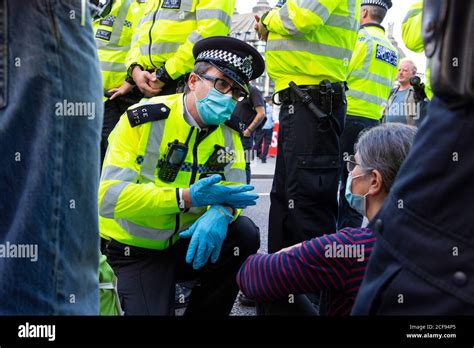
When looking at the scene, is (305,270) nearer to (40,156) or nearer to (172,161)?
(40,156)

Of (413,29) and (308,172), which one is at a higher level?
(413,29)

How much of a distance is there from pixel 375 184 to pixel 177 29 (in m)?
1.75

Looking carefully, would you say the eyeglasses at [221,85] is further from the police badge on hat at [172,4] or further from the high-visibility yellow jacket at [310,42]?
the police badge on hat at [172,4]

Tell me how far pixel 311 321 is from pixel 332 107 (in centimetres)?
178

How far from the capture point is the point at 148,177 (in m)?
2.25

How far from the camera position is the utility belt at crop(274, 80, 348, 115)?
281 cm

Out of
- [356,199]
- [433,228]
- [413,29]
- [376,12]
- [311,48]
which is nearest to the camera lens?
[433,228]

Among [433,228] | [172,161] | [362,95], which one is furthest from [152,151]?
[362,95]

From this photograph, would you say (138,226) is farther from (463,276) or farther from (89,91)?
(463,276)

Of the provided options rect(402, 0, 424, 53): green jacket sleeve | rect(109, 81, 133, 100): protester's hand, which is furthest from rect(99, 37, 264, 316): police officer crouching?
rect(402, 0, 424, 53): green jacket sleeve

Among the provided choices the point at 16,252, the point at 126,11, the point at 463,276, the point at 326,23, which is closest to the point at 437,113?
the point at 463,276

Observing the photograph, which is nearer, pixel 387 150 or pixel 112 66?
pixel 387 150

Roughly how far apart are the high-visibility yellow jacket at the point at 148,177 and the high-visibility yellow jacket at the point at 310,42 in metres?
0.74

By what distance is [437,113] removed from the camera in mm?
825
